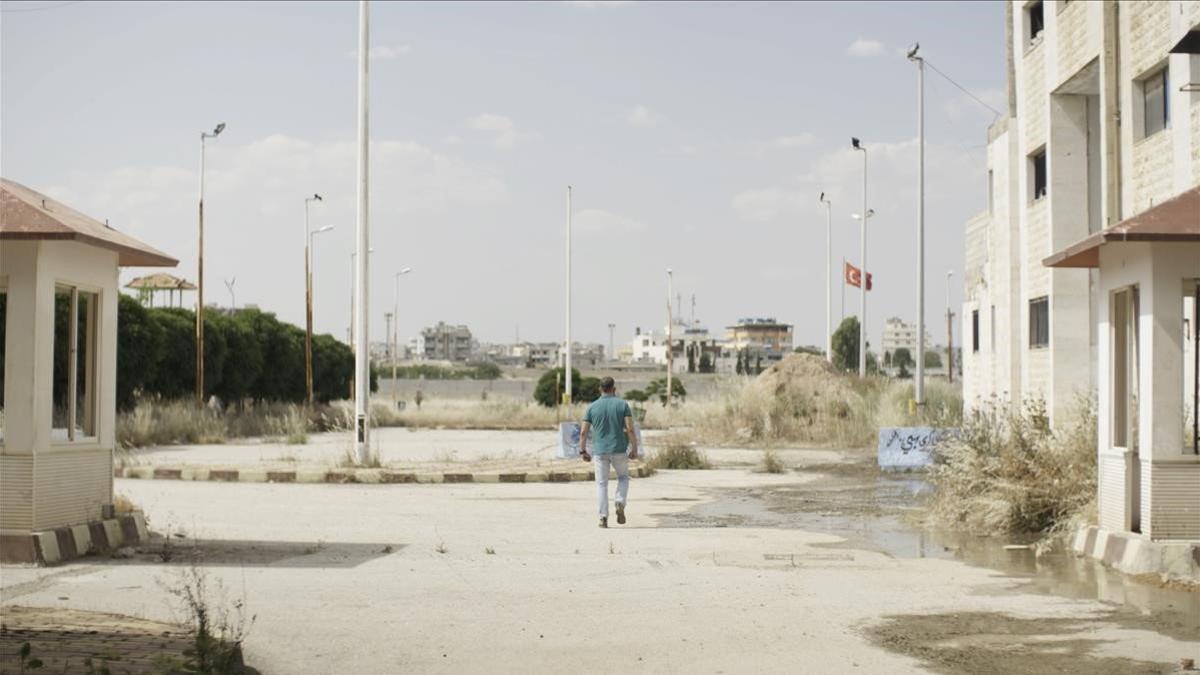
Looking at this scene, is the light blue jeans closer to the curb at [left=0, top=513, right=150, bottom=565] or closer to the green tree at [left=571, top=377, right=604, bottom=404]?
the curb at [left=0, top=513, right=150, bottom=565]

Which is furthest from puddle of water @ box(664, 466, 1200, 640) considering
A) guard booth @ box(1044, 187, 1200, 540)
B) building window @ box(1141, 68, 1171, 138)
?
building window @ box(1141, 68, 1171, 138)

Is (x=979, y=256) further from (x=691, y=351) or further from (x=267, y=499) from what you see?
(x=691, y=351)

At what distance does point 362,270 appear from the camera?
87.7 ft

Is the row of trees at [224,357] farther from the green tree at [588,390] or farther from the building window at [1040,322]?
the building window at [1040,322]

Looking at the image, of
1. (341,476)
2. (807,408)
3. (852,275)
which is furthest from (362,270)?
(852,275)

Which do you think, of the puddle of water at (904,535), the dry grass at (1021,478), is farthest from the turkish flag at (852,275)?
the dry grass at (1021,478)

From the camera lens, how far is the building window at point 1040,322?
29.1m

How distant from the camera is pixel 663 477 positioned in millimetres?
26938

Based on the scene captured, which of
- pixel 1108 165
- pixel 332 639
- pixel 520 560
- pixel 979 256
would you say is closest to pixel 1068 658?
pixel 332 639

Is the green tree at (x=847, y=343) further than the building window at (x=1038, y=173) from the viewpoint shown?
Yes

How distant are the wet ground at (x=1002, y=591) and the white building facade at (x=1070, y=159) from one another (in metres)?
4.21

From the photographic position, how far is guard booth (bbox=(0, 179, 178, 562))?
1302cm

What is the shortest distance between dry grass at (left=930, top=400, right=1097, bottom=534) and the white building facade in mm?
3857

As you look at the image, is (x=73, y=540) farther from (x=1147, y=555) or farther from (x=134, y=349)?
(x=134, y=349)
